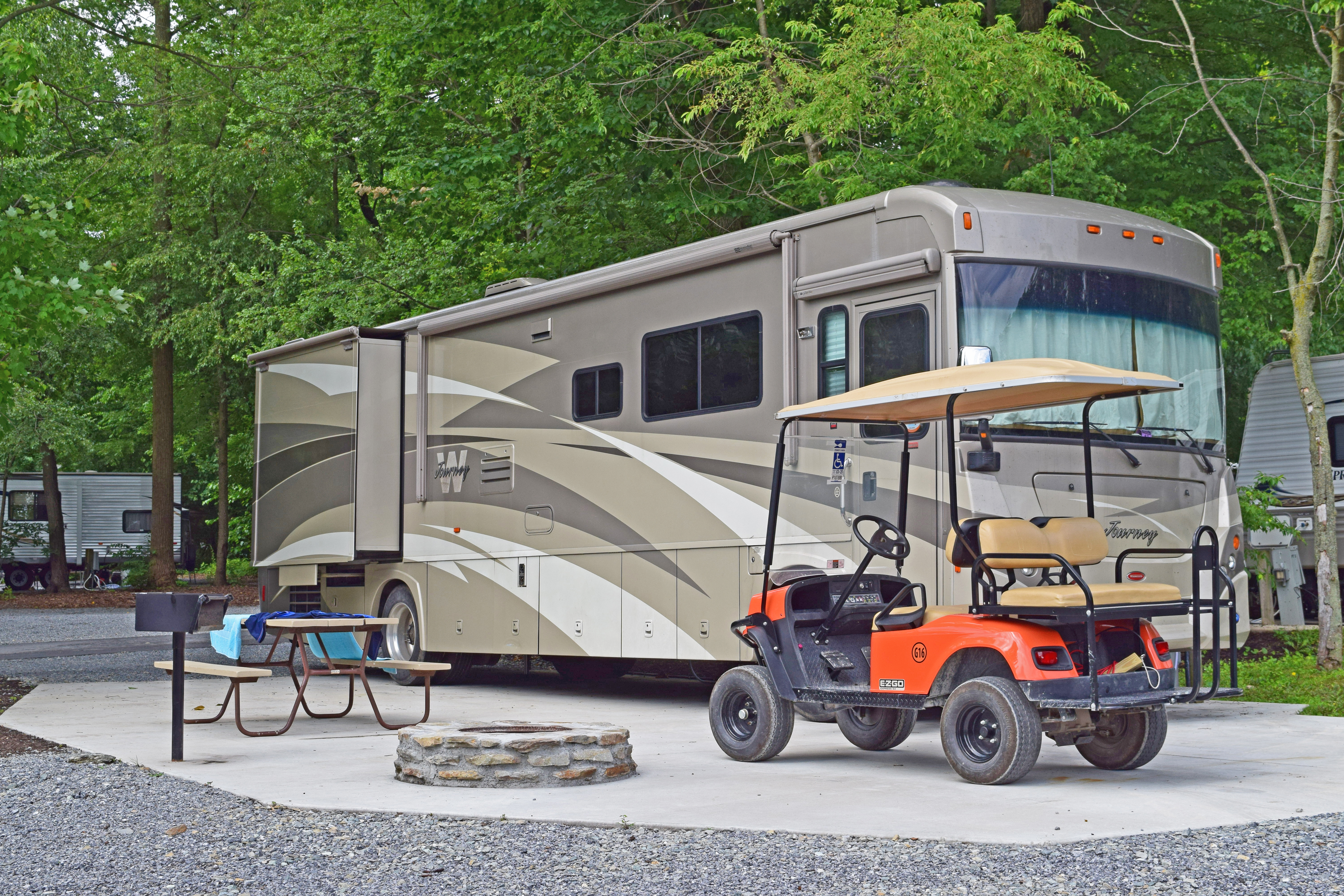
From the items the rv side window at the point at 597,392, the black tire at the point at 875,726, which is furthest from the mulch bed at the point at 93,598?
the black tire at the point at 875,726

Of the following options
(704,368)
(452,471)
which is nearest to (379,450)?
(452,471)

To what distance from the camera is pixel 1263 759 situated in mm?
7945

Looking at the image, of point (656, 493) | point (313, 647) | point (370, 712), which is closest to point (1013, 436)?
point (656, 493)

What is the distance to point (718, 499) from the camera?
10.6 metres

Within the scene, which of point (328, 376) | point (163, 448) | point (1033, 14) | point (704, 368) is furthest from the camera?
point (163, 448)

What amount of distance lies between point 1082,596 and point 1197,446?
3.26 metres

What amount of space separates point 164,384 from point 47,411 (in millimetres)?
3074

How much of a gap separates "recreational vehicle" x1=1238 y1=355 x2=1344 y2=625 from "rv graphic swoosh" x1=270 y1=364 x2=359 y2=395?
9.53 m

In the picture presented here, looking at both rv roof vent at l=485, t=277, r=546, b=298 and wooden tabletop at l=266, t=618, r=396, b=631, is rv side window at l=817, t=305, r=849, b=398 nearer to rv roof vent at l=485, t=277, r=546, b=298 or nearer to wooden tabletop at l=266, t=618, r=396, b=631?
wooden tabletop at l=266, t=618, r=396, b=631

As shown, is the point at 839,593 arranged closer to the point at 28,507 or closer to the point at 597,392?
the point at 597,392

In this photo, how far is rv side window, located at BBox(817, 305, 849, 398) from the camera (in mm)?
9586

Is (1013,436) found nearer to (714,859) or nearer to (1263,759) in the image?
(1263,759)

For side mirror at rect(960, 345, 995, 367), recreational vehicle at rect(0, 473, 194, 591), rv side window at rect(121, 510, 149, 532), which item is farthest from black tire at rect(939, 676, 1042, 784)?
rv side window at rect(121, 510, 149, 532)

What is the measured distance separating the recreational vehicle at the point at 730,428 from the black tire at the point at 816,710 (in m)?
1.10
